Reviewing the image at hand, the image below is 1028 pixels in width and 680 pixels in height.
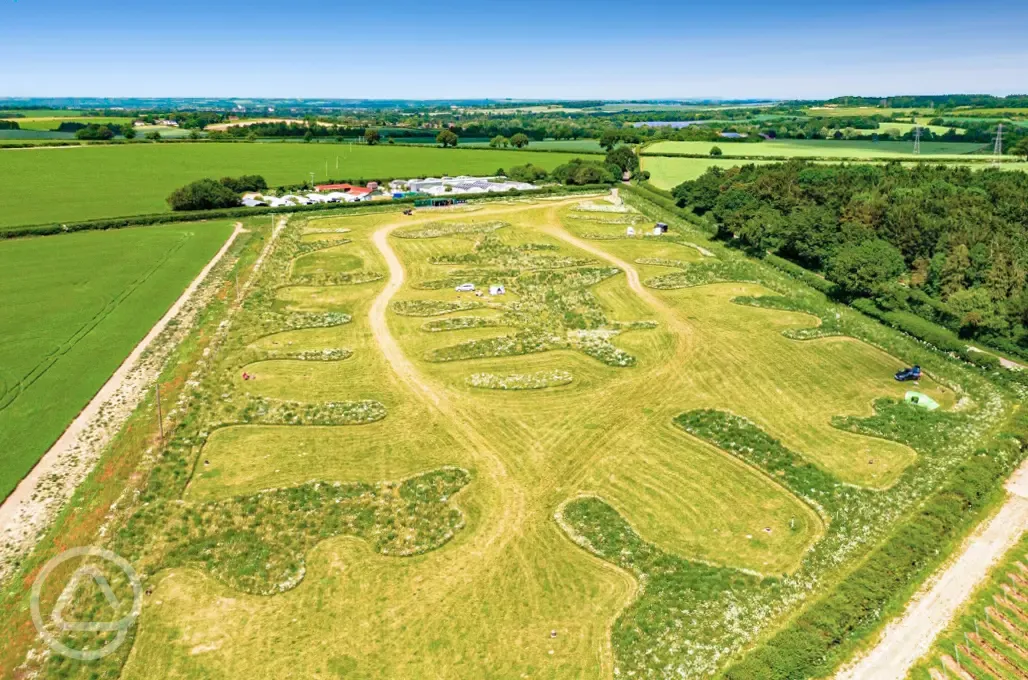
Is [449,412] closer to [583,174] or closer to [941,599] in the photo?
[941,599]

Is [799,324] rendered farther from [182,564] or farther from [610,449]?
[182,564]

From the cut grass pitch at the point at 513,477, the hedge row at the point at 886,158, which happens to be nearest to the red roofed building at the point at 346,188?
the cut grass pitch at the point at 513,477

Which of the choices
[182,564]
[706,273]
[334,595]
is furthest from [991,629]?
[706,273]

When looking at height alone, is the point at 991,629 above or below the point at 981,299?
below

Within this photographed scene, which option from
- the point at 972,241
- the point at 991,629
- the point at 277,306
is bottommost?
the point at 991,629

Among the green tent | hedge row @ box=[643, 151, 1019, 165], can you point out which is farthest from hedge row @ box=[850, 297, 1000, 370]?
hedge row @ box=[643, 151, 1019, 165]

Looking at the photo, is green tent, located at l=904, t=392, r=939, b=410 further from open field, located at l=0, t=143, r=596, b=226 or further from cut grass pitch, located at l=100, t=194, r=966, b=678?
open field, located at l=0, t=143, r=596, b=226
